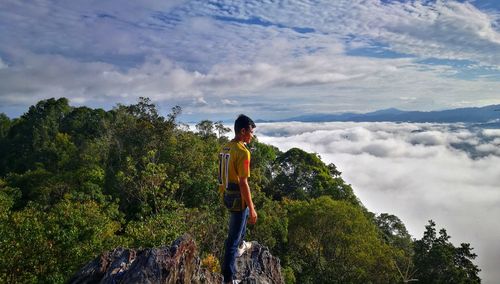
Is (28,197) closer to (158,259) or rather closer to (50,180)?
(50,180)

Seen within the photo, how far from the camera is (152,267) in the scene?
6148mm

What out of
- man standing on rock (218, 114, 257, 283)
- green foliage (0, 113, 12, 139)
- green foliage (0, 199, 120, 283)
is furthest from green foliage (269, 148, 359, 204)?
green foliage (0, 113, 12, 139)

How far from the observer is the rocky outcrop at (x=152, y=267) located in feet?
20.0

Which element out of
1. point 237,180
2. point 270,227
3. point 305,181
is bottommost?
point 270,227

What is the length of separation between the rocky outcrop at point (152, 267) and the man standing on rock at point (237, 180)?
2.39 feet

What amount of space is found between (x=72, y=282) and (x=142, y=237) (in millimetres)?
8037

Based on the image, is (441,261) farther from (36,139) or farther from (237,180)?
(36,139)

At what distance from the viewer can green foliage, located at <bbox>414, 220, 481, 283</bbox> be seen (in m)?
29.6

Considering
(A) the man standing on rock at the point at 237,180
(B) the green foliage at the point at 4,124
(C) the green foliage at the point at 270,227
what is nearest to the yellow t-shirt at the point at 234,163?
(A) the man standing on rock at the point at 237,180

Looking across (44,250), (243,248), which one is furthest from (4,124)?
(243,248)

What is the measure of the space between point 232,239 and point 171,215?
34.8 feet

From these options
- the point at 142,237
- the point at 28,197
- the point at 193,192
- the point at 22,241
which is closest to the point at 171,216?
the point at 142,237

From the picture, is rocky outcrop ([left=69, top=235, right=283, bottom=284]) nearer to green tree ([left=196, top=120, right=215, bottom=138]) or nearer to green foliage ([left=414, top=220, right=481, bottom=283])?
green foliage ([left=414, top=220, right=481, bottom=283])

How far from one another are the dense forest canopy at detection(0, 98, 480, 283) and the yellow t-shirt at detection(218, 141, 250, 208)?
7.59 m
